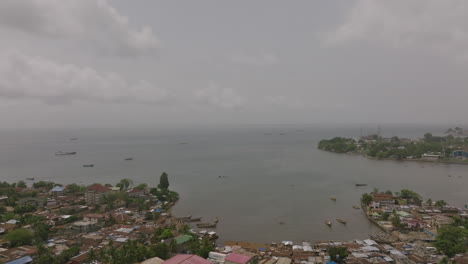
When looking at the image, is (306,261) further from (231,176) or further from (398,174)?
(398,174)

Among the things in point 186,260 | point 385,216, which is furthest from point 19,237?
point 385,216

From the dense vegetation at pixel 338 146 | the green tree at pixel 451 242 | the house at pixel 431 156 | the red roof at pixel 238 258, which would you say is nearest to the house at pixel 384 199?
the green tree at pixel 451 242

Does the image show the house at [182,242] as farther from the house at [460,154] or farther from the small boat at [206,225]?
the house at [460,154]

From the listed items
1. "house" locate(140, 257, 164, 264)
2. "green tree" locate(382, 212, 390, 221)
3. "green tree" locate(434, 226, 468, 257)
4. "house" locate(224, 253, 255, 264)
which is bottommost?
"green tree" locate(382, 212, 390, 221)

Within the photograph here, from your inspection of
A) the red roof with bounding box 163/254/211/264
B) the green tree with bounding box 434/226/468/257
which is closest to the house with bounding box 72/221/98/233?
the red roof with bounding box 163/254/211/264

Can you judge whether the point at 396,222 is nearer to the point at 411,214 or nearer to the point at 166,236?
the point at 411,214

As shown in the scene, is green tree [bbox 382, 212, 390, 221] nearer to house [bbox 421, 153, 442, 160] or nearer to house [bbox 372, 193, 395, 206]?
house [bbox 372, 193, 395, 206]
